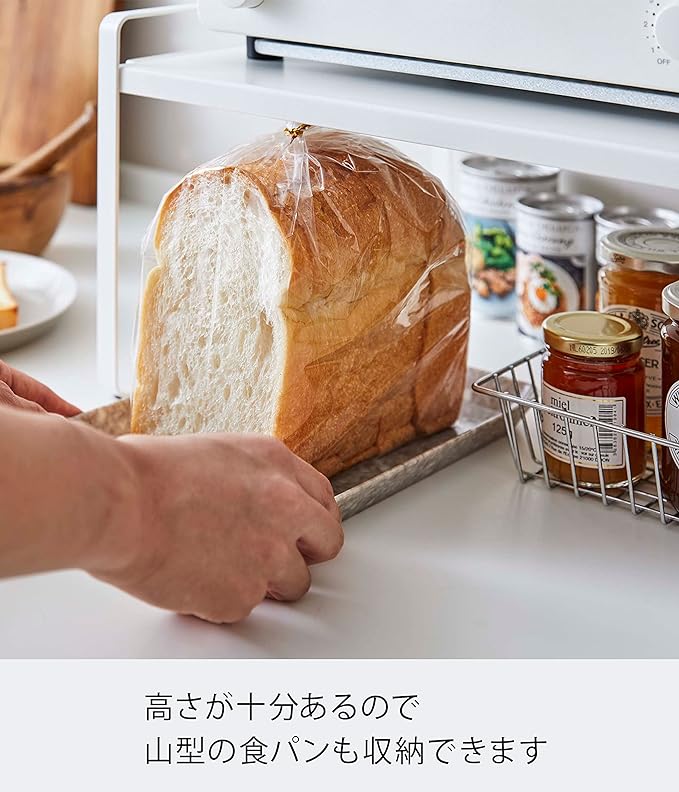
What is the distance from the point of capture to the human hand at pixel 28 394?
0.87 metres

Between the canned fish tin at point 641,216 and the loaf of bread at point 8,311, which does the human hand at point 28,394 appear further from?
the canned fish tin at point 641,216

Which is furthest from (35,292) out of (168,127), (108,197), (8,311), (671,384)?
(671,384)

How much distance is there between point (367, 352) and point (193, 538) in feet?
1.02

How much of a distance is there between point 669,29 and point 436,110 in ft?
0.55

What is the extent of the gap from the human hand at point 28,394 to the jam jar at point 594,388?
402mm

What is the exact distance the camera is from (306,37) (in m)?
0.92

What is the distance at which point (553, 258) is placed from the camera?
4.10ft

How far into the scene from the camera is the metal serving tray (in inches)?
35.6

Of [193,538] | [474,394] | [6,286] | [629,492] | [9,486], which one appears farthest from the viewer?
[6,286]

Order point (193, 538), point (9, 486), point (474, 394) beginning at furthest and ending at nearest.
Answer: point (474, 394), point (193, 538), point (9, 486)

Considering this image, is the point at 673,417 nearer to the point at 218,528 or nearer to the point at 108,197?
the point at 218,528

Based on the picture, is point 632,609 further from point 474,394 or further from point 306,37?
point 306,37
